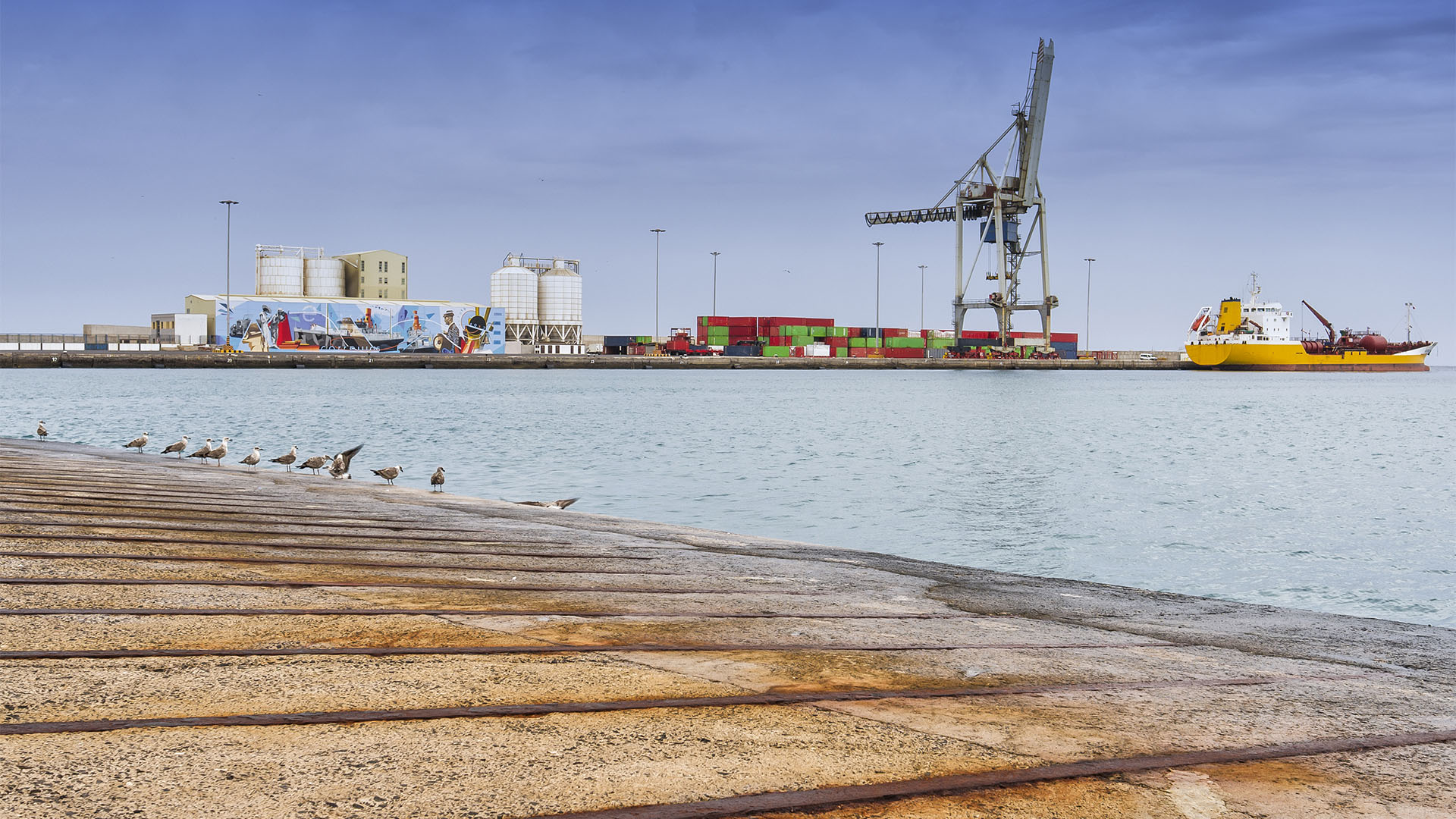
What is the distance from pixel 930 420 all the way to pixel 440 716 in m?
47.2

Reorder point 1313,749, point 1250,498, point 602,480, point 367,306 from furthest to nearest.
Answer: point 367,306, point 602,480, point 1250,498, point 1313,749

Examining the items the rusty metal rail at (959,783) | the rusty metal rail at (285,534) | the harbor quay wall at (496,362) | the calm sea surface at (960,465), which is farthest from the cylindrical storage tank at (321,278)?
the rusty metal rail at (959,783)

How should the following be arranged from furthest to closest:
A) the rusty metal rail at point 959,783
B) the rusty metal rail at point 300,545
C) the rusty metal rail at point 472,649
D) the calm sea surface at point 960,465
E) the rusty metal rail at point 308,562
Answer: the calm sea surface at point 960,465 → the rusty metal rail at point 300,545 → the rusty metal rail at point 308,562 → the rusty metal rail at point 472,649 → the rusty metal rail at point 959,783

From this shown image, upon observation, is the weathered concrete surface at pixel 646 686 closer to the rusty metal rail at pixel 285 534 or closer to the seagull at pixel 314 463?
the rusty metal rail at pixel 285 534

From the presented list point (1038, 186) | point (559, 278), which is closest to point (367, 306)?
point (559, 278)

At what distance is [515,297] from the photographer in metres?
114

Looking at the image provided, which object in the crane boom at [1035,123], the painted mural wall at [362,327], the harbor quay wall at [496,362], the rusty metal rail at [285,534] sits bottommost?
the rusty metal rail at [285,534]

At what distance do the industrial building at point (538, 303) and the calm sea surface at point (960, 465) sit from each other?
1713 inches

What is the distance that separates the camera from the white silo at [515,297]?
113m

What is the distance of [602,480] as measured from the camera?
1006 inches

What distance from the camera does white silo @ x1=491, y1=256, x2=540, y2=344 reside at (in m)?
113

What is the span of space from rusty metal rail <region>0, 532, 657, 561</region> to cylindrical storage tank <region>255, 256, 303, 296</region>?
10461 centimetres

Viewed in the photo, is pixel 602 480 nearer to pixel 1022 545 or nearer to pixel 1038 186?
pixel 1022 545

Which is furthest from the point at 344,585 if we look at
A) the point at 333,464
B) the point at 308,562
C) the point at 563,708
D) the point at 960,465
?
the point at 960,465
